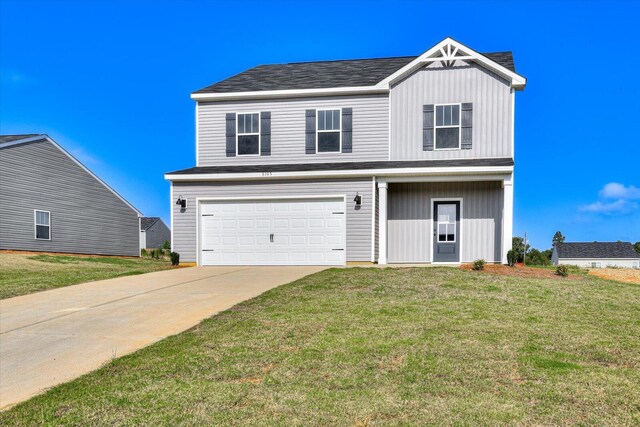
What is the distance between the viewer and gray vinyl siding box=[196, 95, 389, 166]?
16547 mm

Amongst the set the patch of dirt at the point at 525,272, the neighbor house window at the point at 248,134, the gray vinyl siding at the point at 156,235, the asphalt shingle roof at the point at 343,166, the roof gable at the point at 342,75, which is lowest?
the gray vinyl siding at the point at 156,235

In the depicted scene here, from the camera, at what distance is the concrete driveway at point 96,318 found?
5961 mm

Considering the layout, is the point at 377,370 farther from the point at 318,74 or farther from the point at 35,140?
the point at 35,140

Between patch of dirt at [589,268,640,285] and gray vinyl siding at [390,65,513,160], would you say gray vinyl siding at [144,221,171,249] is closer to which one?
gray vinyl siding at [390,65,513,160]

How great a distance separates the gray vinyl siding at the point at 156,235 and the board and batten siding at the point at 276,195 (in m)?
35.2

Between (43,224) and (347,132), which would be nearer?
(347,132)

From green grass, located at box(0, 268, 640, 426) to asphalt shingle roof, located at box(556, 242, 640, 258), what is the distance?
43981 mm

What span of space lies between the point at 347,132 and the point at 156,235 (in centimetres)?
4013

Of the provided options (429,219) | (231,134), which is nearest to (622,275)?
(429,219)

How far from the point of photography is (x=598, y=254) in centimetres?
4684

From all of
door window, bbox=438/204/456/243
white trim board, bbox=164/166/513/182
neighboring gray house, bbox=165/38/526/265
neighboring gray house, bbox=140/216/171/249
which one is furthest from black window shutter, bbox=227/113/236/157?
neighboring gray house, bbox=140/216/171/249

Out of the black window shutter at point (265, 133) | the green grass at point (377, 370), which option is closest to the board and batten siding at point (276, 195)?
the black window shutter at point (265, 133)

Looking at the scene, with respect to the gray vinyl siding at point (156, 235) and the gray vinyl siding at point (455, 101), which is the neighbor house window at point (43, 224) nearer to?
the gray vinyl siding at point (455, 101)

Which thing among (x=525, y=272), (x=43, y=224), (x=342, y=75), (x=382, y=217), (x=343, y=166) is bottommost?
(x=525, y=272)
